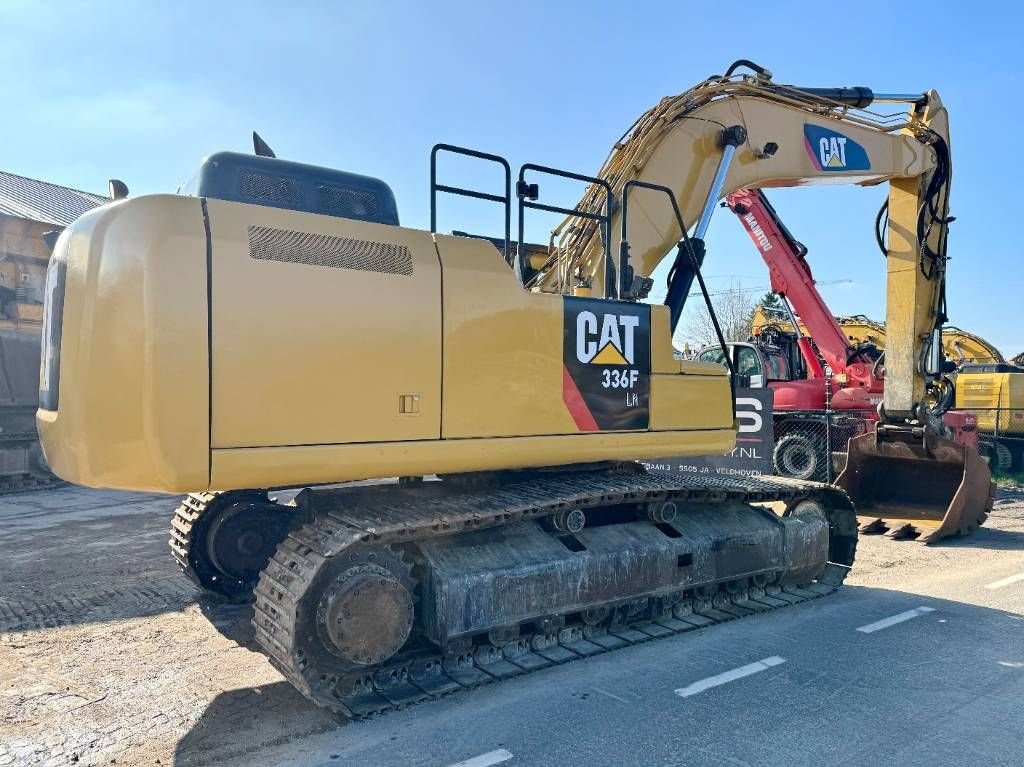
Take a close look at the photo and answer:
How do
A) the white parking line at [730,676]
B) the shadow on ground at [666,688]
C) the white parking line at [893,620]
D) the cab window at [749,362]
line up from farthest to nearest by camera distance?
the cab window at [749,362]
the white parking line at [893,620]
the white parking line at [730,676]
the shadow on ground at [666,688]

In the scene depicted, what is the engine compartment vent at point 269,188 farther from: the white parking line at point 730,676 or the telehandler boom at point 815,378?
the telehandler boom at point 815,378

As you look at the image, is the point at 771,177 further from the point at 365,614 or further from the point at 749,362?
the point at 749,362

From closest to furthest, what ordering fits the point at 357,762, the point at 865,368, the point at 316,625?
the point at 357,762 → the point at 316,625 → the point at 865,368

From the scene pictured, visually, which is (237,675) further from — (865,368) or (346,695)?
(865,368)

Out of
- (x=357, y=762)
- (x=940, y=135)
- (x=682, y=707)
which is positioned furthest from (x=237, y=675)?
(x=940, y=135)

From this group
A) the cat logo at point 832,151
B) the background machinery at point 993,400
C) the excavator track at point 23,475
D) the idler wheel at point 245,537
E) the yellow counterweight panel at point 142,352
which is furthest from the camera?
the background machinery at point 993,400

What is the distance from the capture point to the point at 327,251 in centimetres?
385

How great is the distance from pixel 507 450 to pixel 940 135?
7.12 metres

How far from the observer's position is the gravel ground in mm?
3547

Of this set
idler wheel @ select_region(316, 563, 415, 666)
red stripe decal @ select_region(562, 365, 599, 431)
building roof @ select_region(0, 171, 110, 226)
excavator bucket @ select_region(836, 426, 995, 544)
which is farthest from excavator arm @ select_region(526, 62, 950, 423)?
building roof @ select_region(0, 171, 110, 226)

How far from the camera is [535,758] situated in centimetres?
346

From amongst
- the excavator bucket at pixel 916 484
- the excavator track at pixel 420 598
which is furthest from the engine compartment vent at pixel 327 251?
the excavator bucket at pixel 916 484

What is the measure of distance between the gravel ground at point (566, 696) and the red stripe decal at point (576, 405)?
1406mm

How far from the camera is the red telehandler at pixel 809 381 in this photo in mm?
12109
